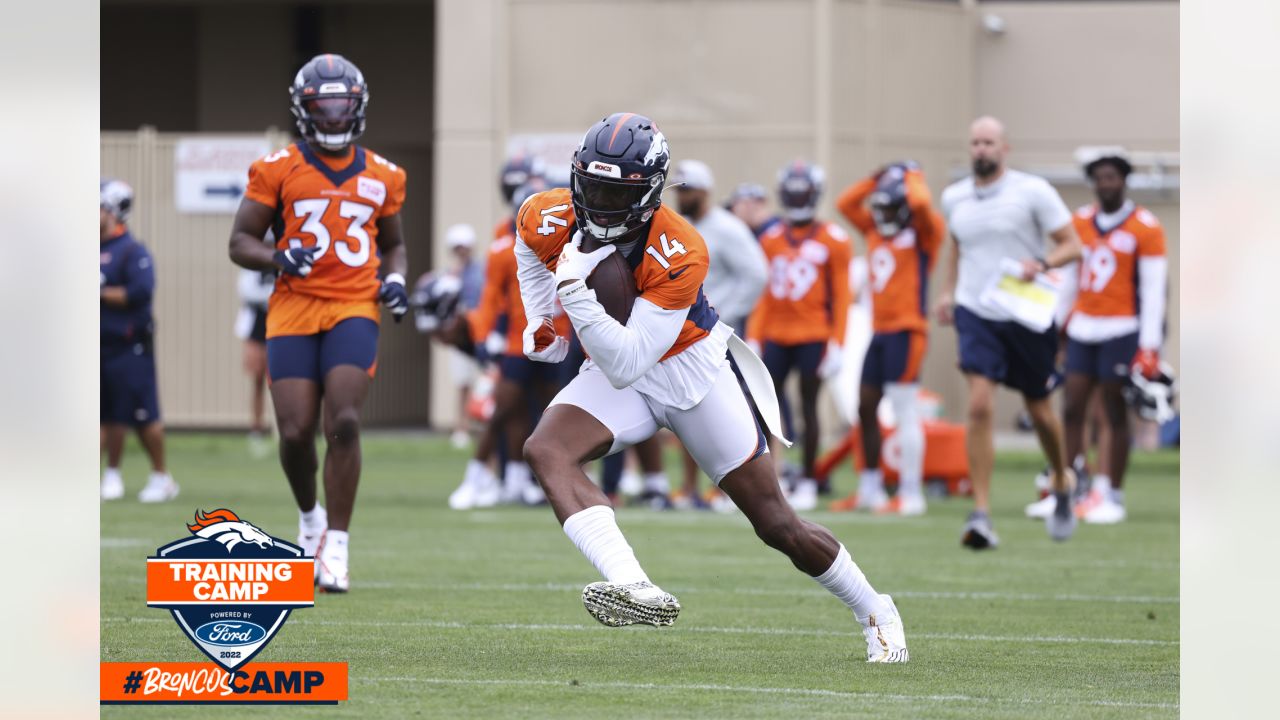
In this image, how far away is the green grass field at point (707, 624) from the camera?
5.95 meters

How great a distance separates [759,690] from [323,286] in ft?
10.9

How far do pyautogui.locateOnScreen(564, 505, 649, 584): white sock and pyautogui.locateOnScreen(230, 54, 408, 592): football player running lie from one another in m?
2.36

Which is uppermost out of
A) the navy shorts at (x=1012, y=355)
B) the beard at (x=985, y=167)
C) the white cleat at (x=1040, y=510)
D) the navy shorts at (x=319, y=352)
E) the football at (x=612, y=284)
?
the beard at (x=985, y=167)

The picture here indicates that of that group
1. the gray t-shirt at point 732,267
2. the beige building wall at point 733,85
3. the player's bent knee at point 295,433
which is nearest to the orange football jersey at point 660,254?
the player's bent knee at point 295,433

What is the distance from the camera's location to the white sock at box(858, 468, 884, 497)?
14.5 metres

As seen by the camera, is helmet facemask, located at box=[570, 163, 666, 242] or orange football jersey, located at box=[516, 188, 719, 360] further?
orange football jersey, located at box=[516, 188, 719, 360]

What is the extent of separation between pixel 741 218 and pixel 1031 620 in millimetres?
7774

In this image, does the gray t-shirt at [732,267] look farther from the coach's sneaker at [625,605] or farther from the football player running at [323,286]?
the coach's sneaker at [625,605]

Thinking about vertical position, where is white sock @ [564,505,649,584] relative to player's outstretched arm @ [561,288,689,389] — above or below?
below

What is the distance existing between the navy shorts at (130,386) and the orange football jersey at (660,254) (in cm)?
850

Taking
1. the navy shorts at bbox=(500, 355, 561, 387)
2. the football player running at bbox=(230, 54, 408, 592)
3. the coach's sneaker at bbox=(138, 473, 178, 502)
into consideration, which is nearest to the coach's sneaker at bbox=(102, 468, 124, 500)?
the coach's sneaker at bbox=(138, 473, 178, 502)

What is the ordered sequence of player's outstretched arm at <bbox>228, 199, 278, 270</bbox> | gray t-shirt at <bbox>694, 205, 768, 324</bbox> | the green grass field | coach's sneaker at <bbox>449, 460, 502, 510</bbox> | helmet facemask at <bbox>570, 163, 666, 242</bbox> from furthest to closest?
1. coach's sneaker at <bbox>449, 460, 502, 510</bbox>
2. gray t-shirt at <bbox>694, 205, 768, 324</bbox>
3. player's outstretched arm at <bbox>228, 199, 278, 270</bbox>
4. helmet facemask at <bbox>570, 163, 666, 242</bbox>
5. the green grass field

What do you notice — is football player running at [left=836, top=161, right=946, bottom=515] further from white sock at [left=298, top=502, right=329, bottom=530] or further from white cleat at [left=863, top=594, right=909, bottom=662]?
white cleat at [left=863, top=594, right=909, bottom=662]
